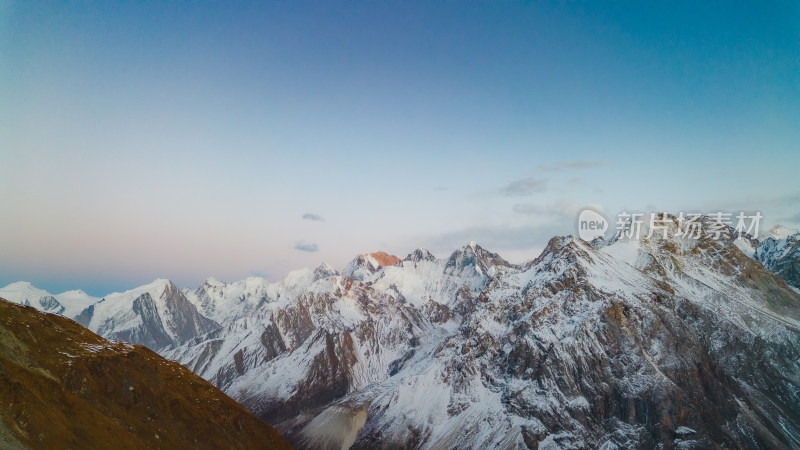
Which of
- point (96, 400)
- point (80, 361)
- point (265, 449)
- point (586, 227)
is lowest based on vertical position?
point (265, 449)

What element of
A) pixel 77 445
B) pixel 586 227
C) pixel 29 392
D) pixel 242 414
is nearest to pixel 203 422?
pixel 242 414

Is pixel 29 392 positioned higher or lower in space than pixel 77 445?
higher

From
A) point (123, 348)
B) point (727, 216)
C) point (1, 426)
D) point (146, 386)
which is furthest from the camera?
point (727, 216)

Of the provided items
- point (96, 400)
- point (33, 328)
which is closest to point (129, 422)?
point (96, 400)

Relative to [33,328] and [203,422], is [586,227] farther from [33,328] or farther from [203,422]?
[33,328]

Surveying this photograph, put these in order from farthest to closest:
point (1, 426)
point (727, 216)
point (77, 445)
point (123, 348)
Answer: point (727, 216)
point (123, 348)
point (77, 445)
point (1, 426)

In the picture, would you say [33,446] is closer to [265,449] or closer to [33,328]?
[33,328]

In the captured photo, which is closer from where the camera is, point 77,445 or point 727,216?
point 77,445
